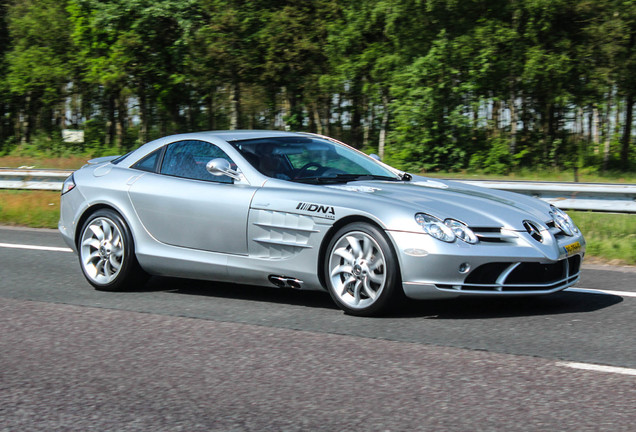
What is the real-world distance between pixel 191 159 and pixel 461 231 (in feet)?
8.21

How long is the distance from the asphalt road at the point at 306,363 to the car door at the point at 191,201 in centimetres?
51

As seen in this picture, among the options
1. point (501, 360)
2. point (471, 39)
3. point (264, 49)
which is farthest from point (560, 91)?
point (501, 360)

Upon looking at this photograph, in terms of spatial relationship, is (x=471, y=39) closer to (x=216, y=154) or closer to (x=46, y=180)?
(x=46, y=180)

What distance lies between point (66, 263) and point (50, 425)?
5.28 meters

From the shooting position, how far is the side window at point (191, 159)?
6836 mm

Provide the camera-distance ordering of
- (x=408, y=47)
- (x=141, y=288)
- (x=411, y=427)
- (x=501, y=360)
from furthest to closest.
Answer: (x=408, y=47)
(x=141, y=288)
(x=501, y=360)
(x=411, y=427)

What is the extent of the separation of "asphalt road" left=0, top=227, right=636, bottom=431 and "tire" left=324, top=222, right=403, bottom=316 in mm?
151

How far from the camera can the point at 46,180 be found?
15281 millimetres

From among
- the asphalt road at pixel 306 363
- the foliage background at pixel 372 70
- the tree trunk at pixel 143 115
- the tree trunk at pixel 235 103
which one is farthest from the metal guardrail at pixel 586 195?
the tree trunk at pixel 143 115

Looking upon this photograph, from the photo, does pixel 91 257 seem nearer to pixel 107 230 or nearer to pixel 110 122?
pixel 107 230

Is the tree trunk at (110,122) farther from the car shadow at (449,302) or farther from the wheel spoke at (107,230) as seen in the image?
the car shadow at (449,302)

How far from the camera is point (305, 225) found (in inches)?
240

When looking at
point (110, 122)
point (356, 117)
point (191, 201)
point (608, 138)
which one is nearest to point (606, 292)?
point (191, 201)

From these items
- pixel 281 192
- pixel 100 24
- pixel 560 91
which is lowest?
pixel 281 192
